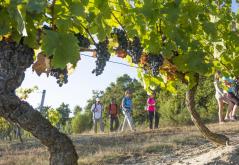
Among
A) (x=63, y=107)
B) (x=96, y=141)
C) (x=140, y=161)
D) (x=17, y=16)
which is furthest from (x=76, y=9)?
(x=63, y=107)

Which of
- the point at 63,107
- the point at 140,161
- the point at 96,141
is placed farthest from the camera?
the point at 63,107

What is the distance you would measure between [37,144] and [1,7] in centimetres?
1151

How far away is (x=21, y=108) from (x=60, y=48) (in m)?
1.32

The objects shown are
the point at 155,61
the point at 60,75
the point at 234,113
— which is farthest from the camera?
the point at 234,113

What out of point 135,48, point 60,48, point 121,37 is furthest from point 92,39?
point 60,48

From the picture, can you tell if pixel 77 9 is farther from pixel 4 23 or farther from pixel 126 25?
pixel 126 25

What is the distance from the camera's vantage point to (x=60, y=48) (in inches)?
104

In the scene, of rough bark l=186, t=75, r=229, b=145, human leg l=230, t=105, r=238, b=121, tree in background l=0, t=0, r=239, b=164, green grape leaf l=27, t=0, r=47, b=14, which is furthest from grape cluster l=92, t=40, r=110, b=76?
human leg l=230, t=105, r=238, b=121

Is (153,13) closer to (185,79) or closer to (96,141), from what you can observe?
(185,79)

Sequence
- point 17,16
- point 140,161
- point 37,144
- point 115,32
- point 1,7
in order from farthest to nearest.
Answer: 1. point 37,144
2. point 140,161
3. point 115,32
4. point 1,7
5. point 17,16

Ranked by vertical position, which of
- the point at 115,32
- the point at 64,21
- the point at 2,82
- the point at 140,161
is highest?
the point at 115,32

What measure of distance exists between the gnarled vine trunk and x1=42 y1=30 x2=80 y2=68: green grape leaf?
1.05 meters

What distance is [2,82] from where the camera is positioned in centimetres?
368

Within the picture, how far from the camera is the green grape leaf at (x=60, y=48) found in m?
2.62
